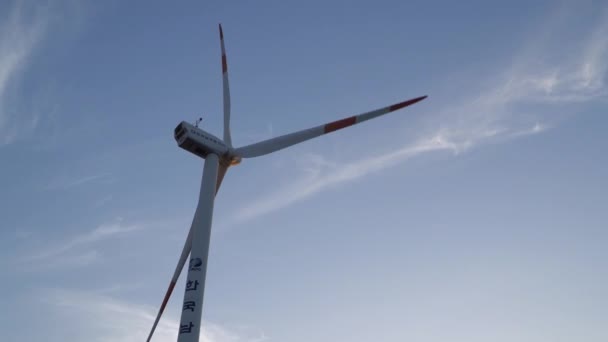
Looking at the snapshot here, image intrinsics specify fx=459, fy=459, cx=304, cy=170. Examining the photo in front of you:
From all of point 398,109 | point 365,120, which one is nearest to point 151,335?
point 365,120

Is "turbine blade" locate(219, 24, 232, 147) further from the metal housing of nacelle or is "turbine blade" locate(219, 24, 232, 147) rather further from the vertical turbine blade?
the vertical turbine blade

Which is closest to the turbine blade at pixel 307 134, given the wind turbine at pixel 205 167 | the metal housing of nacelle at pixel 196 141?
the wind turbine at pixel 205 167

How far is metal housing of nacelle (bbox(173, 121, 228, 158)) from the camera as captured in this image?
3966 cm

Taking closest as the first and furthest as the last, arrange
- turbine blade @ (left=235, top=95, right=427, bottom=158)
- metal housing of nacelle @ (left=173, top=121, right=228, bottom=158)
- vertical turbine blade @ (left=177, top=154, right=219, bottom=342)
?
vertical turbine blade @ (left=177, top=154, right=219, bottom=342), metal housing of nacelle @ (left=173, top=121, right=228, bottom=158), turbine blade @ (left=235, top=95, right=427, bottom=158)

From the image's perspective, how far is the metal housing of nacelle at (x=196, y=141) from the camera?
39656 millimetres

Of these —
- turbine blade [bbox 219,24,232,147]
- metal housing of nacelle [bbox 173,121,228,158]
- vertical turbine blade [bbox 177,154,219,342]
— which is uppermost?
turbine blade [bbox 219,24,232,147]

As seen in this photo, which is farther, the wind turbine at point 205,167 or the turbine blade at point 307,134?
the turbine blade at point 307,134

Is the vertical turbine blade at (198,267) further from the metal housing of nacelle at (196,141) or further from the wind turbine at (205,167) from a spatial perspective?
the metal housing of nacelle at (196,141)

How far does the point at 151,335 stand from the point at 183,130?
18779mm

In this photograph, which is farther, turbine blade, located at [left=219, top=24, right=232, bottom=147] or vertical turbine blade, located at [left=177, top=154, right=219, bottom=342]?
turbine blade, located at [left=219, top=24, right=232, bottom=147]

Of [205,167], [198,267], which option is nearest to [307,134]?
[205,167]

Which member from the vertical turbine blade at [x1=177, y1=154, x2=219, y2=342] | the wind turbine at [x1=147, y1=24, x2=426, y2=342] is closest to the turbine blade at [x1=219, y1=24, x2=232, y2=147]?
the wind turbine at [x1=147, y1=24, x2=426, y2=342]

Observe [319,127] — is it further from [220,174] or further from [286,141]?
[220,174]

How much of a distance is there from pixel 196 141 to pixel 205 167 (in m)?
2.38
